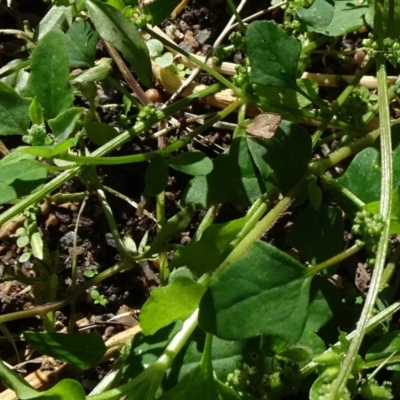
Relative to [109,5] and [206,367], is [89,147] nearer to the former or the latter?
[109,5]

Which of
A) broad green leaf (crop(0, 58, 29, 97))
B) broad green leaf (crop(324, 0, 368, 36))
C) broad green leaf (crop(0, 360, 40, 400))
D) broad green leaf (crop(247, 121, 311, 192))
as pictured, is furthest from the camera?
broad green leaf (crop(0, 58, 29, 97))

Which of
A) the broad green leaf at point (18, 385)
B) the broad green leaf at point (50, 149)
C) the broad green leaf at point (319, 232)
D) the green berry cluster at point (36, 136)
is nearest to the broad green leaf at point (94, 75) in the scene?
the green berry cluster at point (36, 136)

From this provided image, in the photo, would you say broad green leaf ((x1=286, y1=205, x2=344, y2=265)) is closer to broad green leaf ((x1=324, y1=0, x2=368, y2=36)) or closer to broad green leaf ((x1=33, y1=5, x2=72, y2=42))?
broad green leaf ((x1=324, y1=0, x2=368, y2=36))

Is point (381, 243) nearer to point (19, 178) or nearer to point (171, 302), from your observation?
point (171, 302)

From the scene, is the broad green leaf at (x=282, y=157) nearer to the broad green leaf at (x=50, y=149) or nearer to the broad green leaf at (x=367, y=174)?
the broad green leaf at (x=367, y=174)

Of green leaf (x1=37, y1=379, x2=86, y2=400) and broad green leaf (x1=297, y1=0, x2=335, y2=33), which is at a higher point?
broad green leaf (x1=297, y1=0, x2=335, y2=33)

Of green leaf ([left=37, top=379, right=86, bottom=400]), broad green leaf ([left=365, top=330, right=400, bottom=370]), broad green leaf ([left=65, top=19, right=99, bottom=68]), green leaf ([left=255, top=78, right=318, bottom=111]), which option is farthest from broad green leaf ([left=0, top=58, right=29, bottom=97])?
broad green leaf ([left=365, top=330, right=400, bottom=370])

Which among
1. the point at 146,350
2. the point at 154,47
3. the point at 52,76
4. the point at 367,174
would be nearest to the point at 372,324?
the point at 367,174
